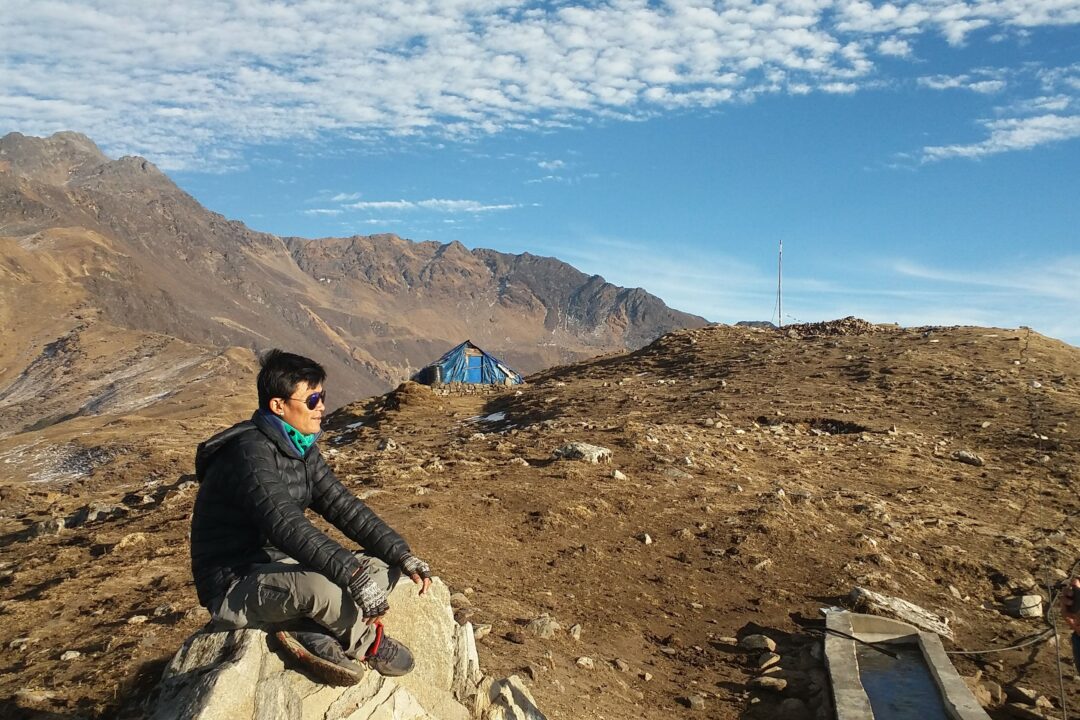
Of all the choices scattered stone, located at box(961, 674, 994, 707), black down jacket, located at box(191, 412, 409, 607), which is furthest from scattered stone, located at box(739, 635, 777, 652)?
black down jacket, located at box(191, 412, 409, 607)

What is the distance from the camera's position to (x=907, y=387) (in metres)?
16.3

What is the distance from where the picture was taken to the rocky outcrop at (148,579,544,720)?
3.36 m

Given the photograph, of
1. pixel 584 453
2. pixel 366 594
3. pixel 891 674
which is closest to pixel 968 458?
pixel 584 453

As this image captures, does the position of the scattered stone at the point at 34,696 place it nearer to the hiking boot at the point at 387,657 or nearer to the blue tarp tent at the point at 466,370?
the hiking boot at the point at 387,657

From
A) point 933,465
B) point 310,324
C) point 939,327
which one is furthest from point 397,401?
point 310,324

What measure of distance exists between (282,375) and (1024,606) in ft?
22.5

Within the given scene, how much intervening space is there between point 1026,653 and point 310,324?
199682 mm

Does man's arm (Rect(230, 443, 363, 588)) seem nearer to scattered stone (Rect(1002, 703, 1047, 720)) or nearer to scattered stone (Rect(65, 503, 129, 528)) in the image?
scattered stone (Rect(1002, 703, 1047, 720))

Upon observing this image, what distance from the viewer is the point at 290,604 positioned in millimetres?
3531

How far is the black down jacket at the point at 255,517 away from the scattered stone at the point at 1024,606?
604 centimetres

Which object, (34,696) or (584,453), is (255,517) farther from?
(584,453)

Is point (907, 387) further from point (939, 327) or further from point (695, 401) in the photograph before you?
point (939, 327)

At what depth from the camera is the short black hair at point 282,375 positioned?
12.6 feet

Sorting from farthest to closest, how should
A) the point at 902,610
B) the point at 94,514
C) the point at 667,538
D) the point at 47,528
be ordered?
the point at 94,514 → the point at 47,528 → the point at 667,538 → the point at 902,610
